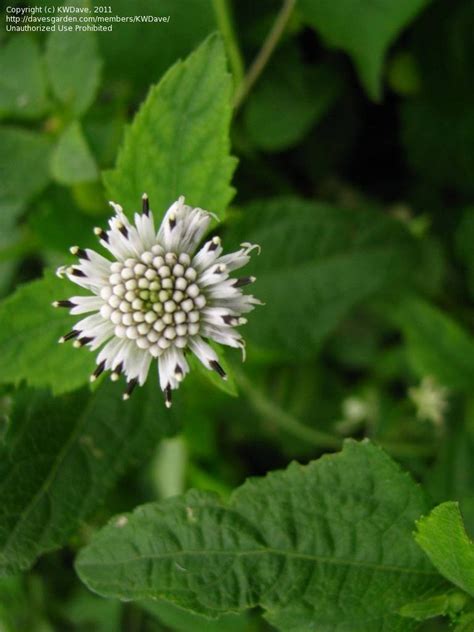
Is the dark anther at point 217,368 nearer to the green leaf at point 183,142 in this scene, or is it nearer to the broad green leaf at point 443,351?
the green leaf at point 183,142

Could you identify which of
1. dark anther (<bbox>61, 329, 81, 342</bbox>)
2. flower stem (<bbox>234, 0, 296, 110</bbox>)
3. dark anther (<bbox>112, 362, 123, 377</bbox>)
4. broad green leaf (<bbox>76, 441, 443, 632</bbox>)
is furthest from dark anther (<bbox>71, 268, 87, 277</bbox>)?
flower stem (<bbox>234, 0, 296, 110</bbox>)

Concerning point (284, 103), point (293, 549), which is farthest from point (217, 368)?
point (284, 103)

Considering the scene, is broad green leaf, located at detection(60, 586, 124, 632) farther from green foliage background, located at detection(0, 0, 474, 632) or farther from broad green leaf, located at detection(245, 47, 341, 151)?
broad green leaf, located at detection(245, 47, 341, 151)

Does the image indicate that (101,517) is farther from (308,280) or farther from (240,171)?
(240,171)

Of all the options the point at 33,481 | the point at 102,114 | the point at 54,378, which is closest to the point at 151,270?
the point at 54,378

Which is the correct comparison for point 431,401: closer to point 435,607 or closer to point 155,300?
point 435,607

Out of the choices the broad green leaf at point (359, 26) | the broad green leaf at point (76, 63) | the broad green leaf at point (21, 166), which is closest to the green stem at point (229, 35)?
the broad green leaf at point (359, 26)
